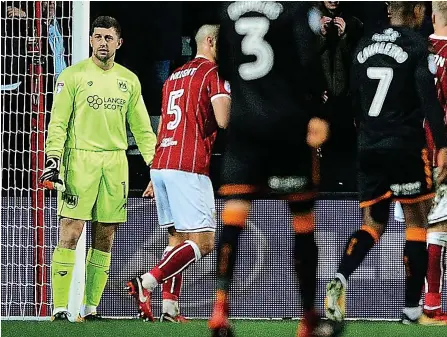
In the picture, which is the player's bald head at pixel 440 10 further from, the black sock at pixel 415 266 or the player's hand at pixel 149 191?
the player's hand at pixel 149 191

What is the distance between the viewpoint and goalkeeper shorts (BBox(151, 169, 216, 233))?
5.75 meters

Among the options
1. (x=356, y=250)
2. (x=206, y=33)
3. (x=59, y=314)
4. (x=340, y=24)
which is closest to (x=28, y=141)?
(x=59, y=314)

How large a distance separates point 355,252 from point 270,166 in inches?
43.8

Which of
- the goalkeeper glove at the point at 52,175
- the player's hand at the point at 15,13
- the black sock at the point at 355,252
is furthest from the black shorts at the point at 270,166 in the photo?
the player's hand at the point at 15,13

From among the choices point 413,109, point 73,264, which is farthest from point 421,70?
point 73,264

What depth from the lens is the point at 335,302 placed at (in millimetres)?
4840

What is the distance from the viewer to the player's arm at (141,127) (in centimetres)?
601

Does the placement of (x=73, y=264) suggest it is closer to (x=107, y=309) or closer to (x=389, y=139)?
(x=107, y=309)

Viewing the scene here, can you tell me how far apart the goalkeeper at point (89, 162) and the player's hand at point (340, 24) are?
1.33m

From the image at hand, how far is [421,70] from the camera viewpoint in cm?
540

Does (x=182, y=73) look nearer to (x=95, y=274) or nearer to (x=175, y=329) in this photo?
(x=95, y=274)

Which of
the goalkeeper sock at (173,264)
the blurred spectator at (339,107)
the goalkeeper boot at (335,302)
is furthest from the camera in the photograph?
the blurred spectator at (339,107)

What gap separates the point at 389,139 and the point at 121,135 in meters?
1.55

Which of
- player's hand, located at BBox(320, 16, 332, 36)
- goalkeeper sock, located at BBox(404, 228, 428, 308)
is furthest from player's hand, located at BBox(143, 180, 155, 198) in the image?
goalkeeper sock, located at BBox(404, 228, 428, 308)
